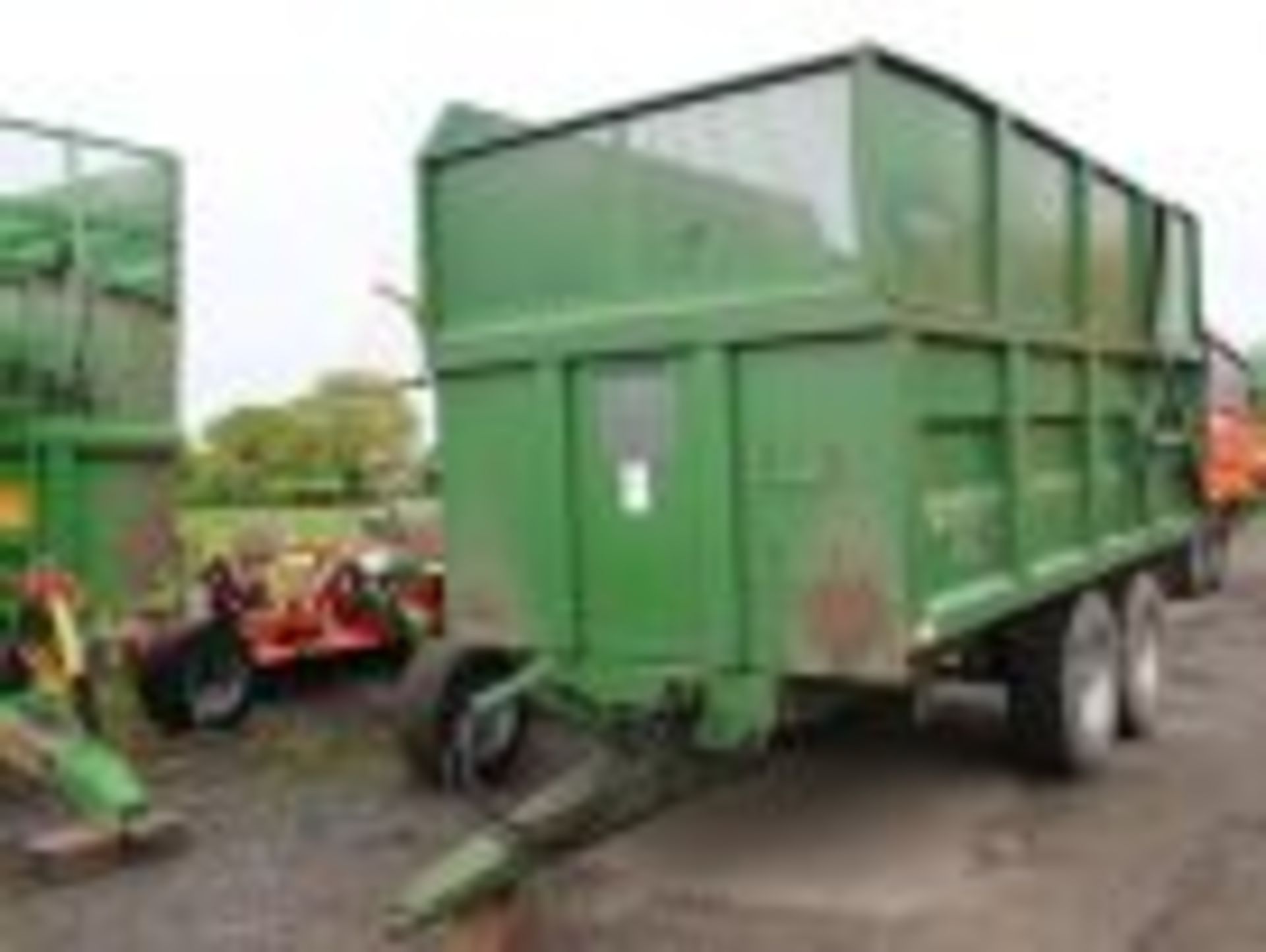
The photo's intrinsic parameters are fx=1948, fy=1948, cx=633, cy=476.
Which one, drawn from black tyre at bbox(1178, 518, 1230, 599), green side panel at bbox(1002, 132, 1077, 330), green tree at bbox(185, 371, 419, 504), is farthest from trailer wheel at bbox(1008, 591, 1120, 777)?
green tree at bbox(185, 371, 419, 504)

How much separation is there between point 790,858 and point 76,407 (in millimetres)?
3811

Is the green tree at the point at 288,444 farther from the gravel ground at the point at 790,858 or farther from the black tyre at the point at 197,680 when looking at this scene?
the gravel ground at the point at 790,858

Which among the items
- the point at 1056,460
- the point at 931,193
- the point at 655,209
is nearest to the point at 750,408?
the point at 655,209

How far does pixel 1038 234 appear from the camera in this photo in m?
7.86

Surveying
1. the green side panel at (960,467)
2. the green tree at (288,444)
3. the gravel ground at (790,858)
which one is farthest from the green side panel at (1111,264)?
the green tree at (288,444)

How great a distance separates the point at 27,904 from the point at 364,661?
4412mm

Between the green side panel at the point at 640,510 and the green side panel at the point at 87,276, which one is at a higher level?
the green side panel at the point at 87,276

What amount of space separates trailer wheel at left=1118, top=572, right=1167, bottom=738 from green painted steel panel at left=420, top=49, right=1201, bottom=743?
137cm

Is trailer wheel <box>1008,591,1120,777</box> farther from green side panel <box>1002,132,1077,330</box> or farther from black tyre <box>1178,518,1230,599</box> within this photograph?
black tyre <box>1178,518,1230,599</box>

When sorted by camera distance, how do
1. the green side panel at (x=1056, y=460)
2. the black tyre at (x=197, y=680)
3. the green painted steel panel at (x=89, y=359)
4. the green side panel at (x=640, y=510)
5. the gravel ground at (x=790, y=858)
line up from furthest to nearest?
the black tyre at (x=197, y=680) < the green painted steel panel at (x=89, y=359) < the green side panel at (x=1056, y=460) < the green side panel at (x=640, y=510) < the gravel ground at (x=790, y=858)

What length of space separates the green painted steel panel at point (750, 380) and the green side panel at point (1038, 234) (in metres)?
0.02

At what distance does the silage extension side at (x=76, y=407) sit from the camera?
803cm

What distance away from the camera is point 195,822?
788 centimetres

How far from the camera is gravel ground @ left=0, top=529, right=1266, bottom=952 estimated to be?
617 cm
